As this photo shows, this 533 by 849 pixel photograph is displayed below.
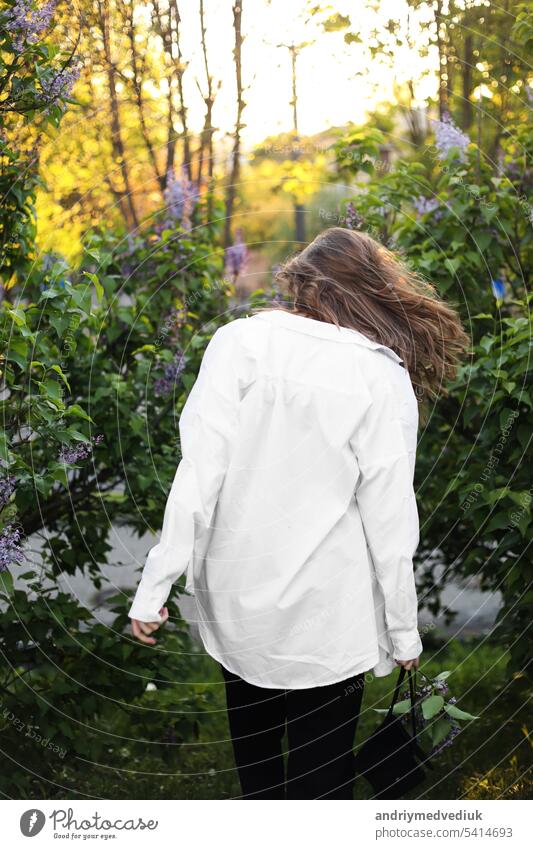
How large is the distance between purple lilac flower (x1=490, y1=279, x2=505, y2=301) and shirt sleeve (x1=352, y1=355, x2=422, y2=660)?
1.46m

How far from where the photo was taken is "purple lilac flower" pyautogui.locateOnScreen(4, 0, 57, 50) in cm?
277

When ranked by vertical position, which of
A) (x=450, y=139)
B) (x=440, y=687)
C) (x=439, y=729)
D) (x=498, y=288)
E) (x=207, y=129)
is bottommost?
(x=439, y=729)

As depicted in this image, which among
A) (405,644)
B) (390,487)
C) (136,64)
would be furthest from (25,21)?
(405,644)

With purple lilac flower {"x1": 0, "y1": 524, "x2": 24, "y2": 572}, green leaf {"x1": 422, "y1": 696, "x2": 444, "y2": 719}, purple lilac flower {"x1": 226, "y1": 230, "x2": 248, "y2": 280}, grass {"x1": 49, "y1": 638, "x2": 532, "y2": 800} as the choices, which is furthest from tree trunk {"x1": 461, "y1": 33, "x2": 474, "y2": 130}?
purple lilac flower {"x1": 0, "y1": 524, "x2": 24, "y2": 572}

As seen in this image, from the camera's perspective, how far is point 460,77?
3.97 meters

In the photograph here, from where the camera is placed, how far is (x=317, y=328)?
7.77 feet

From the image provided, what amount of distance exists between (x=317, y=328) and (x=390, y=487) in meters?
0.44

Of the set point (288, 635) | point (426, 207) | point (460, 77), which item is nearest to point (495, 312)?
point (426, 207)

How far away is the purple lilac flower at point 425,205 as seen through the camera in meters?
3.71

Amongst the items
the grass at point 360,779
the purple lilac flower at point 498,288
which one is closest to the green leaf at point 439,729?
the grass at point 360,779

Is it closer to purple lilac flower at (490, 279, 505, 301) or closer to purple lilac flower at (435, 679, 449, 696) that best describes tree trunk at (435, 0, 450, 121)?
purple lilac flower at (490, 279, 505, 301)

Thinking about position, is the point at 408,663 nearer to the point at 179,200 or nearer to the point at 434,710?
the point at 434,710

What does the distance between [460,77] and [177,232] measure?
141 centimetres
